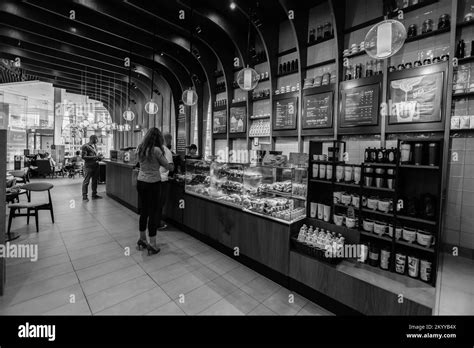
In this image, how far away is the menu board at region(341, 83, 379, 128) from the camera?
3.48m

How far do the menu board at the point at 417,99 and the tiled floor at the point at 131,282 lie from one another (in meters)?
2.82

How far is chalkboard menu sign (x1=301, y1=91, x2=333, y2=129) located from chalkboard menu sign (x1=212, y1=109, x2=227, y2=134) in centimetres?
254

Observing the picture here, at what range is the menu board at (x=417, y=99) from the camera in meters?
2.92

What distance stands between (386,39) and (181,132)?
723 cm

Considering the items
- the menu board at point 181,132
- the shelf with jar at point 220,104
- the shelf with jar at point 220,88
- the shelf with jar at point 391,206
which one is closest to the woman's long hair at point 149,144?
the shelf with jar at point 391,206

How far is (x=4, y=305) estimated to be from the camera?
7.07 ft

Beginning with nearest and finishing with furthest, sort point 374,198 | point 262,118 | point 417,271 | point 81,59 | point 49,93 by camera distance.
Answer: point 417,271 < point 374,198 < point 262,118 < point 81,59 < point 49,93

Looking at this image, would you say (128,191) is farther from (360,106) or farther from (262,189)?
(360,106)

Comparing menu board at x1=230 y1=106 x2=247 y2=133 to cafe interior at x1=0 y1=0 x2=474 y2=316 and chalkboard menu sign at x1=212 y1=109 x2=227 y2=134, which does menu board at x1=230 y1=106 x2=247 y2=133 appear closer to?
cafe interior at x1=0 y1=0 x2=474 y2=316

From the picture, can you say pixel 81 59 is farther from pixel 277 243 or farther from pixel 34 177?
pixel 277 243

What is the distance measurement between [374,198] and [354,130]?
5.55ft

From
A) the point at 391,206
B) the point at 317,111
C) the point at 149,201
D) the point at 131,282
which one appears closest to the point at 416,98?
the point at 317,111

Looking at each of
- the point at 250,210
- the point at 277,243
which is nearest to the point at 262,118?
the point at 250,210

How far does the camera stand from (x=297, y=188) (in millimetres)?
3047
